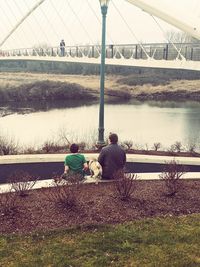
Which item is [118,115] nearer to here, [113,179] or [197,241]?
[113,179]

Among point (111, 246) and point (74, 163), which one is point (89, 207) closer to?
point (111, 246)

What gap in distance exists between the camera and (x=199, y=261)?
411 cm

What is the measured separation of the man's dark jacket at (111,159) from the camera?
648cm

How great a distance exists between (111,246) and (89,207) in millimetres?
1064

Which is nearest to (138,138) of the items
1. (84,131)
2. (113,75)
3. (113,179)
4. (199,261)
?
(84,131)

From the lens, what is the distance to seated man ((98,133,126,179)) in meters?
6.47

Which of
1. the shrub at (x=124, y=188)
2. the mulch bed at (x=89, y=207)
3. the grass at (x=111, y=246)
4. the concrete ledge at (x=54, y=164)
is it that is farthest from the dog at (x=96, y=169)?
the grass at (x=111, y=246)

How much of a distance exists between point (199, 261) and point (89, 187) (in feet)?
8.59

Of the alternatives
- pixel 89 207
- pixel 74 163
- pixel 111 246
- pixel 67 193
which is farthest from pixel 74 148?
pixel 111 246

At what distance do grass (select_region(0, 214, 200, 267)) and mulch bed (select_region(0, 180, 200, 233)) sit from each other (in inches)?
8.6

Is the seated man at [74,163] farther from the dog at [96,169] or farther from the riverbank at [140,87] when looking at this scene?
the riverbank at [140,87]

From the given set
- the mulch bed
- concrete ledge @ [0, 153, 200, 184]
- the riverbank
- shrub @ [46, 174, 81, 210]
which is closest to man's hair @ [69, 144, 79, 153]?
shrub @ [46, 174, 81, 210]

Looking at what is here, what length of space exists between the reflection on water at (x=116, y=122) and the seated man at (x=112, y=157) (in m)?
11.4

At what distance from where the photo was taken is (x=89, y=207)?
17.8ft
